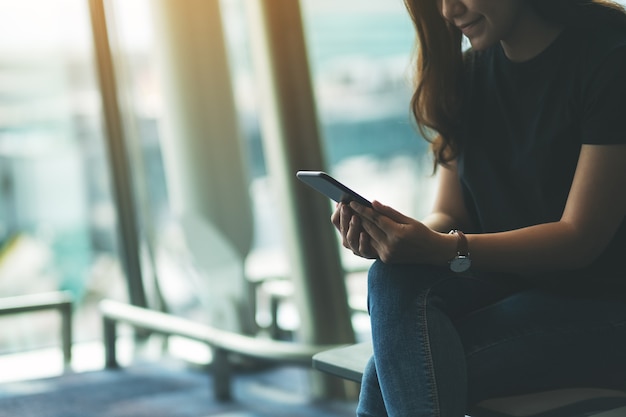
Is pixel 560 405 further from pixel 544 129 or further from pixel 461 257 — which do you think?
pixel 544 129

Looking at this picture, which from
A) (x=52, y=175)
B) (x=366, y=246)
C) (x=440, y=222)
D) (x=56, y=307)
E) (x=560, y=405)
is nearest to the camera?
(x=560, y=405)

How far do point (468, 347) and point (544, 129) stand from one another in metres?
0.34

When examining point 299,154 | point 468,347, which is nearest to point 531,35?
point 468,347

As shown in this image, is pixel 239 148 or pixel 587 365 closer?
pixel 587 365

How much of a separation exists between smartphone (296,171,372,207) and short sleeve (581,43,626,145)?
0.31m

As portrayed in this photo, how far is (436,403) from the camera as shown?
3.56ft

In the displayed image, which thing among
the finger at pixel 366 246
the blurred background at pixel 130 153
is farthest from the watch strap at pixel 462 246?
the blurred background at pixel 130 153

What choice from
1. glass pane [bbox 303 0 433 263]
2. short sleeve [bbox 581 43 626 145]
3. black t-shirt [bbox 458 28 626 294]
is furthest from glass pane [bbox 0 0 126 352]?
short sleeve [bbox 581 43 626 145]

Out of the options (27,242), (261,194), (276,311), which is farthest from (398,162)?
(27,242)

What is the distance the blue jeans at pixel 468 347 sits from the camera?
3.63ft

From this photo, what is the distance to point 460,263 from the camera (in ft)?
3.89

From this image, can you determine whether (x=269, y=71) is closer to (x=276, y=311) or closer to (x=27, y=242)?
(x=276, y=311)

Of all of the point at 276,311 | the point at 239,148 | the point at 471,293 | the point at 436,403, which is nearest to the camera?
the point at 436,403

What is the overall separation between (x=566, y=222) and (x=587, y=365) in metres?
0.19
